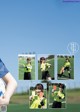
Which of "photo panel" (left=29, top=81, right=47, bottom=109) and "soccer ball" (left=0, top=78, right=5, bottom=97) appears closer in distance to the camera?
"soccer ball" (left=0, top=78, right=5, bottom=97)

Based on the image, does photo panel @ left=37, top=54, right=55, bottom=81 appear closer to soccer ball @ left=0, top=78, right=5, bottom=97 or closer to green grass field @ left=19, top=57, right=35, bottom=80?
green grass field @ left=19, top=57, right=35, bottom=80

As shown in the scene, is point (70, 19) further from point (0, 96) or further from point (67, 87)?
point (0, 96)

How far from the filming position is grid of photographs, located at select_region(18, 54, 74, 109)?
192 cm

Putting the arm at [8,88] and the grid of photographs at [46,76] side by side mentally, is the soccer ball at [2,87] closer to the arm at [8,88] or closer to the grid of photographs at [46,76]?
the arm at [8,88]

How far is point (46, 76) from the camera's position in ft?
6.34

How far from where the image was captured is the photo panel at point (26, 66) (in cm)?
191

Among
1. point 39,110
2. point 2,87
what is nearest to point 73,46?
point 39,110

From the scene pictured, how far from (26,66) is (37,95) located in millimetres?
170

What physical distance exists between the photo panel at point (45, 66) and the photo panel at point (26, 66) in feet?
0.12

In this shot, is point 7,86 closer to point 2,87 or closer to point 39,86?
point 2,87

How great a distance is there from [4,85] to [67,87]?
791mm

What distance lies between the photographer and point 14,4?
1.94 meters

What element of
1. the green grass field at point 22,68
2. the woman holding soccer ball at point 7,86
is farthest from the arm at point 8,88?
the green grass field at point 22,68

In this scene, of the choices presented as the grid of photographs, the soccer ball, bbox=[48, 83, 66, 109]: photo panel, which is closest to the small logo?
the grid of photographs
